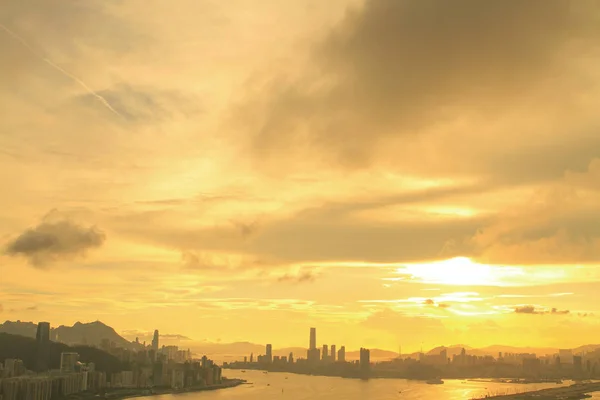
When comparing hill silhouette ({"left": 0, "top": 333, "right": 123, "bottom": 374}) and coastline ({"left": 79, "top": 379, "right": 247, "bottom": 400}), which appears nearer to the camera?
coastline ({"left": 79, "top": 379, "right": 247, "bottom": 400})

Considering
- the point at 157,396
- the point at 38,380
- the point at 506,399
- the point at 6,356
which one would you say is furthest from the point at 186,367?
the point at 506,399

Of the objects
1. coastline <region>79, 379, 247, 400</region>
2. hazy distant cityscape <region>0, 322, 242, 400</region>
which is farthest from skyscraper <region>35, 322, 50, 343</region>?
coastline <region>79, 379, 247, 400</region>

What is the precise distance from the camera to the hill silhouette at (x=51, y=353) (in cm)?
12131

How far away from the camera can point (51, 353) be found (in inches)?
4948

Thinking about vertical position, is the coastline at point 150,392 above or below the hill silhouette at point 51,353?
below

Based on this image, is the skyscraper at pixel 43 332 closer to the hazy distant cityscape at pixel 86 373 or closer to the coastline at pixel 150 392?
the hazy distant cityscape at pixel 86 373

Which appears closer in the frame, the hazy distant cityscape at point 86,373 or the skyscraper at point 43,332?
the hazy distant cityscape at point 86,373

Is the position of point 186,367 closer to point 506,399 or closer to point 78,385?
point 78,385

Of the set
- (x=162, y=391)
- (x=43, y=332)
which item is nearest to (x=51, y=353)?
(x=43, y=332)

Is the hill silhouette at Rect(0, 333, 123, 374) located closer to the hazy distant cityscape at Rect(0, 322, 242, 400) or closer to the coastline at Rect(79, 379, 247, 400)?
the hazy distant cityscape at Rect(0, 322, 242, 400)

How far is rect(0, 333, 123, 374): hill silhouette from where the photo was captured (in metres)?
121

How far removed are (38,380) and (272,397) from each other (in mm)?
39366

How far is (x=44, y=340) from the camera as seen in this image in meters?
126

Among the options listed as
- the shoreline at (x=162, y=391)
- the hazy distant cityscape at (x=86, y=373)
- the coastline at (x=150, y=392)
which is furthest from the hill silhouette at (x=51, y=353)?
the shoreline at (x=162, y=391)
